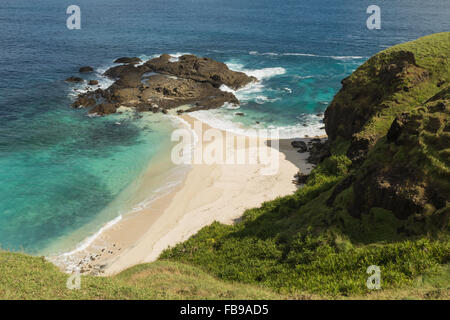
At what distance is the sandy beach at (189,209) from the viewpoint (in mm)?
23219

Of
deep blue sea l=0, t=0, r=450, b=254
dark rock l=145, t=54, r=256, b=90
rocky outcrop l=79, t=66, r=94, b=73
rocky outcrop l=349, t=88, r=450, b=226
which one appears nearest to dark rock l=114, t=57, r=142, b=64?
deep blue sea l=0, t=0, r=450, b=254

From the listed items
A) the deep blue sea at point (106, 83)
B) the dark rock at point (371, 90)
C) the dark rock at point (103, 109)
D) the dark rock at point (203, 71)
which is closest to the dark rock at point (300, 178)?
the dark rock at point (371, 90)

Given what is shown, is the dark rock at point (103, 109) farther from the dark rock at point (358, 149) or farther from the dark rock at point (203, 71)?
the dark rock at point (358, 149)

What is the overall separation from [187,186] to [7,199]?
1674 cm

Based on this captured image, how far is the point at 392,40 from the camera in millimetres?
88000

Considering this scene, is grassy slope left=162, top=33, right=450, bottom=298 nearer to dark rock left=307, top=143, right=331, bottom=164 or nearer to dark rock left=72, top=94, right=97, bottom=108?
dark rock left=307, top=143, right=331, bottom=164

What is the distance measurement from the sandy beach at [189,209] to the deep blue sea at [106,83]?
2.74m

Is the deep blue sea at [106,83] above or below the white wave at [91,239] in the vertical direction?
above

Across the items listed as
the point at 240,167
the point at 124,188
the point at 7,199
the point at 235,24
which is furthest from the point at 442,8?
the point at 7,199

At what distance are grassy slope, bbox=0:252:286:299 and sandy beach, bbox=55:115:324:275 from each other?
4836 mm

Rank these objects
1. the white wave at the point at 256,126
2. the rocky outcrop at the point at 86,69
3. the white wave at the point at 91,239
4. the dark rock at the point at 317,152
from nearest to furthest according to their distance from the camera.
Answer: the white wave at the point at 91,239
the dark rock at the point at 317,152
the white wave at the point at 256,126
the rocky outcrop at the point at 86,69

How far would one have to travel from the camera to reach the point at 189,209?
2806cm

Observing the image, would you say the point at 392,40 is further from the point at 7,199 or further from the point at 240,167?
the point at 7,199

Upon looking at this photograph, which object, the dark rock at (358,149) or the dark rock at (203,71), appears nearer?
the dark rock at (358,149)
